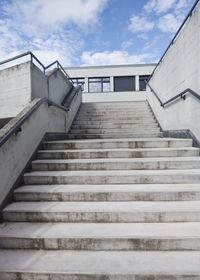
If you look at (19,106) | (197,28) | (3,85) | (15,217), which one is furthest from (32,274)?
(3,85)

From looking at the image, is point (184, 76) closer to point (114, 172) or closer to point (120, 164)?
point (120, 164)

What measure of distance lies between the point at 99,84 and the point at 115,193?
15745mm

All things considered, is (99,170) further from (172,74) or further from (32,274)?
(172,74)

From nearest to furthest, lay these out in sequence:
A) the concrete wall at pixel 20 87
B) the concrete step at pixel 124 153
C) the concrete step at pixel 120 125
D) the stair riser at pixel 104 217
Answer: the stair riser at pixel 104 217 → the concrete step at pixel 124 153 → the concrete wall at pixel 20 87 → the concrete step at pixel 120 125

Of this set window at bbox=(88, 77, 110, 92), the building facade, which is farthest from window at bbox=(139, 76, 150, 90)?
window at bbox=(88, 77, 110, 92)

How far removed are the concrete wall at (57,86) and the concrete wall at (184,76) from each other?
10.5 feet

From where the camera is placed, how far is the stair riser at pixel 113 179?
3217 millimetres

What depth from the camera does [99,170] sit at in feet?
12.0

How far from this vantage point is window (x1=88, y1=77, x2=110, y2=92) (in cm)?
1780

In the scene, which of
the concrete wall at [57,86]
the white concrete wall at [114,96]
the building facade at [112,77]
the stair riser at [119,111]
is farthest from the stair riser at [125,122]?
the building facade at [112,77]

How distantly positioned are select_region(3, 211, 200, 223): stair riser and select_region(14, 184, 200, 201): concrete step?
0.33 m

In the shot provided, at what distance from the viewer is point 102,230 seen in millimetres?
2469

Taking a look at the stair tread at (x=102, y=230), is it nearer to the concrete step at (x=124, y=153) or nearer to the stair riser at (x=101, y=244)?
the stair riser at (x=101, y=244)

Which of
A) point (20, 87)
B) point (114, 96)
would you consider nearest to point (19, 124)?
point (20, 87)
